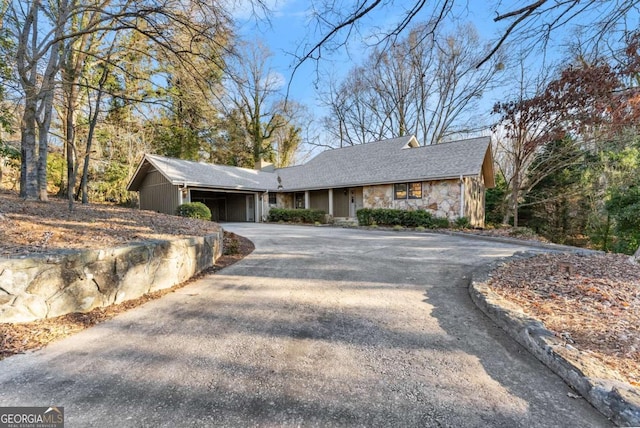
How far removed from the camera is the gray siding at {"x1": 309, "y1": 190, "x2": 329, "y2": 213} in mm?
18812

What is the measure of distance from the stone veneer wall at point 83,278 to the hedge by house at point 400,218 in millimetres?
10939

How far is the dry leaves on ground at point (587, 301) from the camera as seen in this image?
91.2 inches

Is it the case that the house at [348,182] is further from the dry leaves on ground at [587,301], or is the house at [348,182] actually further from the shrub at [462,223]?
the dry leaves on ground at [587,301]

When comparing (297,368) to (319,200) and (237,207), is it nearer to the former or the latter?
(319,200)

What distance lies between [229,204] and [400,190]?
13.2 meters

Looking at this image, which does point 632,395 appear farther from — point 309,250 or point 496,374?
point 309,250

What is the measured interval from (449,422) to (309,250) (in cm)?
571

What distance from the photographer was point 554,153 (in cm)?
1512

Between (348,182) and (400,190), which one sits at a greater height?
(348,182)

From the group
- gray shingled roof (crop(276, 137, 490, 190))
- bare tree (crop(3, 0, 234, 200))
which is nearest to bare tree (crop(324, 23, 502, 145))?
gray shingled roof (crop(276, 137, 490, 190))

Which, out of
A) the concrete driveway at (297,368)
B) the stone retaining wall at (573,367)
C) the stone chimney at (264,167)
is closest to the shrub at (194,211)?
the concrete driveway at (297,368)

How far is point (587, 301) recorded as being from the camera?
3.29 meters

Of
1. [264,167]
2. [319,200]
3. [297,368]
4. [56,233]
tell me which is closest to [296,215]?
[319,200]

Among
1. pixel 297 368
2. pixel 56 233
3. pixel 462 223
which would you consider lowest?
pixel 297 368
